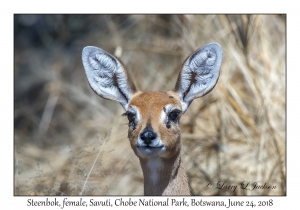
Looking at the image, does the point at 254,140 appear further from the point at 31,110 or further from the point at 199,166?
the point at 31,110

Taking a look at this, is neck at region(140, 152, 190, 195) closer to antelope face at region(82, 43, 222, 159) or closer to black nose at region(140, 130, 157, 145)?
antelope face at region(82, 43, 222, 159)

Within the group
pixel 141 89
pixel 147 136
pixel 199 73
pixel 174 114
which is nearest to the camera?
pixel 147 136

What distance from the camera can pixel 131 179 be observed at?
5.95 meters

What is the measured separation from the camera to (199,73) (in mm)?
3814

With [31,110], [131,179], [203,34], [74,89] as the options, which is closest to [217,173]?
[131,179]

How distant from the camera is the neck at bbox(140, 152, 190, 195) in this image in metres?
3.61

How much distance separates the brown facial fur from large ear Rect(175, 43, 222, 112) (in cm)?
12

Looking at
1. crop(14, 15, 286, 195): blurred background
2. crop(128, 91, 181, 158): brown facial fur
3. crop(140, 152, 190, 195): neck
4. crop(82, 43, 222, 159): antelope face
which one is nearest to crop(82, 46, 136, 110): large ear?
crop(82, 43, 222, 159): antelope face

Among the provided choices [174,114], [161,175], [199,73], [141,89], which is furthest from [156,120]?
[141,89]

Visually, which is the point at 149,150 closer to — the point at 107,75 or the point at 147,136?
the point at 147,136

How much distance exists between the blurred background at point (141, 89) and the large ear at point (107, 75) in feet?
2.54

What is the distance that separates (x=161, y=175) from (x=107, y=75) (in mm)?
749

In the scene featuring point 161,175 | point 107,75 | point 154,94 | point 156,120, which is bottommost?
point 161,175
